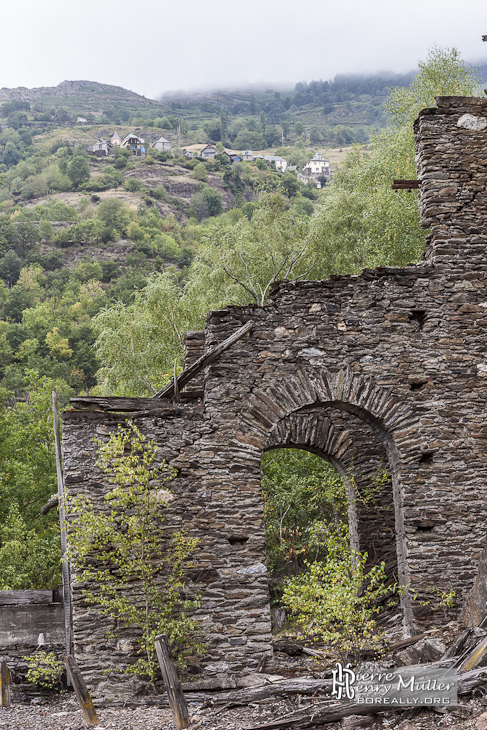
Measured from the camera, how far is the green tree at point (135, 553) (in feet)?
21.6

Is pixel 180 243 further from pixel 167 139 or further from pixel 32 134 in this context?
pixel 32 134

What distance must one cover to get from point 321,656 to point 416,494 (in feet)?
7.21

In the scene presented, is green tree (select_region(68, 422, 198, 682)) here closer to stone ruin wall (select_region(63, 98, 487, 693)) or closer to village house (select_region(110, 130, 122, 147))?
stone ruin wall (select_region(63, 98, 487, 693))

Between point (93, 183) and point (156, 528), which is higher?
point (93, 183)

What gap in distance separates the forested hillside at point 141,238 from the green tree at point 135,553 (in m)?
4.28

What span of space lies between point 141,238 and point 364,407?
61568 millimetres

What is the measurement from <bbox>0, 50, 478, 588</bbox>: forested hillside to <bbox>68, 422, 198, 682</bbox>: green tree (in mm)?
4279

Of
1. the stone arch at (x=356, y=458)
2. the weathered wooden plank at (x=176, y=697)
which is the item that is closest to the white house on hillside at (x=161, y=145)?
the stone arch at (x=356, y=458)

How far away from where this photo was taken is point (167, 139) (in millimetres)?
121812

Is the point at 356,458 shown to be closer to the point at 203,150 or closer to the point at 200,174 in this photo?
the point at 200,174

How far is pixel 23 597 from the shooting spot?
9578 millimetres

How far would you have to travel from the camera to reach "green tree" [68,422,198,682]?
659cm

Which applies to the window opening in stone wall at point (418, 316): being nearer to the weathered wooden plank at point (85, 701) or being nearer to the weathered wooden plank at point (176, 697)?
the weathered wooden plank at point (176, 697)

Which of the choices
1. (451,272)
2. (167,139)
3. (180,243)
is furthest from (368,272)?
(167,139)
